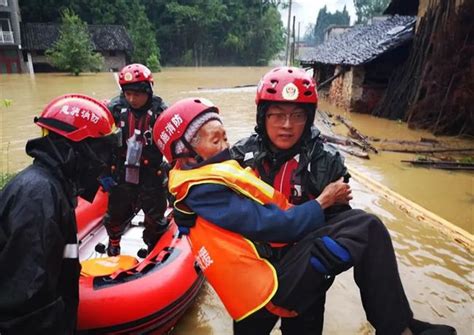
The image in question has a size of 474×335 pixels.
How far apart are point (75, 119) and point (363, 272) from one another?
1.69 meters

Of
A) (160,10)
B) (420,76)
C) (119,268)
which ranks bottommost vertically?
(119,268)

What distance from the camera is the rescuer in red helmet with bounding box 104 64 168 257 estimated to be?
13.1 ft

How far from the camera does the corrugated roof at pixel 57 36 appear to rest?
113 ft

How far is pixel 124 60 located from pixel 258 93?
40420 millimetres

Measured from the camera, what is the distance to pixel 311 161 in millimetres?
2021

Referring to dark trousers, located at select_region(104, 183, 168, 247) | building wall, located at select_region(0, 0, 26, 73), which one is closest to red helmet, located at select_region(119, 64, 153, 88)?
dark trousers, located at select_region(104, 183, 168, 247)

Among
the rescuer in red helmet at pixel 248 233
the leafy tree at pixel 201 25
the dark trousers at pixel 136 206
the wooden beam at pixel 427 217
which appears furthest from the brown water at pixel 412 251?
the leafy tree at pixel 201 25

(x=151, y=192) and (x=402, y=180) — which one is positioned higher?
(x=151, y=192)

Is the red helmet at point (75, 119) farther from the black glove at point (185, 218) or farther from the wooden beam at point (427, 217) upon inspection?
the wooden beam at point (427, 217)

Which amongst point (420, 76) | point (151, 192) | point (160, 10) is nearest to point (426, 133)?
point (420, 76)

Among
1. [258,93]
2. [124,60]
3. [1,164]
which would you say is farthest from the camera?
[124,60]

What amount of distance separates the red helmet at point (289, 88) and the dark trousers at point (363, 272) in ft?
2.34

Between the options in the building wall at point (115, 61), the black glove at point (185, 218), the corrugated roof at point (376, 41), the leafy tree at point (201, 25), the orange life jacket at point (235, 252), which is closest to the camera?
the orange life jacket at point (235, 252)

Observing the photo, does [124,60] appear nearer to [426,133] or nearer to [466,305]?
[426,133]
